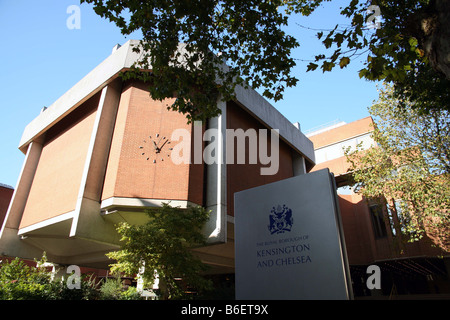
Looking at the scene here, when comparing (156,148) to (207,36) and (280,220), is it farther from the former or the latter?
(280,220)

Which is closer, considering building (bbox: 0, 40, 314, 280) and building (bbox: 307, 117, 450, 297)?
building (bbox: 0, 40, 314, 280)

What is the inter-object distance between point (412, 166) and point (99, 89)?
630 inches

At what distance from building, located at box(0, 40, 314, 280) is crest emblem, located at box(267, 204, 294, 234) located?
8421 mm

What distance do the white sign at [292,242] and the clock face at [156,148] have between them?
31.5 ft

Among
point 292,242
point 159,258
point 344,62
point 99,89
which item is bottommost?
point 292,242

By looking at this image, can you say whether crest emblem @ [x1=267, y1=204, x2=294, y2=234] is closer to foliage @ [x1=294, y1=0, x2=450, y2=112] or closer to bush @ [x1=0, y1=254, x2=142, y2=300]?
foliage @ [x1=294, y1=0, x2=450, y2=112]

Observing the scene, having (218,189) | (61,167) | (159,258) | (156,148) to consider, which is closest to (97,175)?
(156,148)

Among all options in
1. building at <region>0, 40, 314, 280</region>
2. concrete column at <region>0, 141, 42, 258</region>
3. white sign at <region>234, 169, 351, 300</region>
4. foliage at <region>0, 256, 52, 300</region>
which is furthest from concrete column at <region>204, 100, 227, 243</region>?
concrete column at <region>0, 141, 42, 258</region>

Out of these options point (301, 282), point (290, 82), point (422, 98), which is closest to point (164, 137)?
point (290, 82)

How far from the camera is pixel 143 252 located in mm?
→ 10430

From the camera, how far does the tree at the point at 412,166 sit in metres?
12.6

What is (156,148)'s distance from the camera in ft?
48.2

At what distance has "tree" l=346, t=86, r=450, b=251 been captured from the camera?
1259 centimetres
